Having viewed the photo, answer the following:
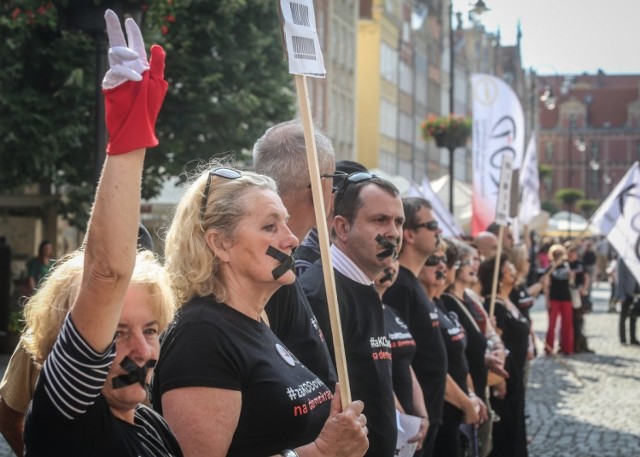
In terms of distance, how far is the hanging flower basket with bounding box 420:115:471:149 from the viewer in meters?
28.2

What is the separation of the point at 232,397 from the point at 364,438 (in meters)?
0.41

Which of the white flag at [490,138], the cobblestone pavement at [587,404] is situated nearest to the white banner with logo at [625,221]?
the white flag at [490,138]

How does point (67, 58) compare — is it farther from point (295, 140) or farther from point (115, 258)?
point (115, 258)

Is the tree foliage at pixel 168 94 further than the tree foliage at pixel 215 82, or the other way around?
the tree foliage at pixel 215 82

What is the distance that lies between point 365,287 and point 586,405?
10171 mm

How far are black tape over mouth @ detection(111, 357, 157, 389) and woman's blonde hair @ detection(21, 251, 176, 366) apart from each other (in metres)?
0.15

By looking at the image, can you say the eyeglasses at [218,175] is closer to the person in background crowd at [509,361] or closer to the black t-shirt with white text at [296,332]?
the black t-shirt with white text at [296,332]

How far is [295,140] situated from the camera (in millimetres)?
5008

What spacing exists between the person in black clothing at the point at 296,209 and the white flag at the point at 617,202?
41.1 feet

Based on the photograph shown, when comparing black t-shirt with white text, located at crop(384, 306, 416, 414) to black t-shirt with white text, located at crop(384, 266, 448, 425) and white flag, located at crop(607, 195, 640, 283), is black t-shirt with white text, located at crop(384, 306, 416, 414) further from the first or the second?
white flag, located at crop(607, 195, 640, 283)

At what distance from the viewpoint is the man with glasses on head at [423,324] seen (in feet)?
21.7

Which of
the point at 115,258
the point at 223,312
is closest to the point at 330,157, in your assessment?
the point at 223,312

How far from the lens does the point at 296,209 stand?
16.0 ft

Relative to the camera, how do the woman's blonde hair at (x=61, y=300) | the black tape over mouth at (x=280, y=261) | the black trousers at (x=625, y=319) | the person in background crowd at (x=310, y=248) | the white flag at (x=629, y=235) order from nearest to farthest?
the woman's blonde hair at (x=61, y=300) → the black tape over mouth at (x=280, y=261) → the person in background crowd at (x=310, y=248) → the white flag at (x=629, y=235) → the black trousers at (x=625, y=319)
